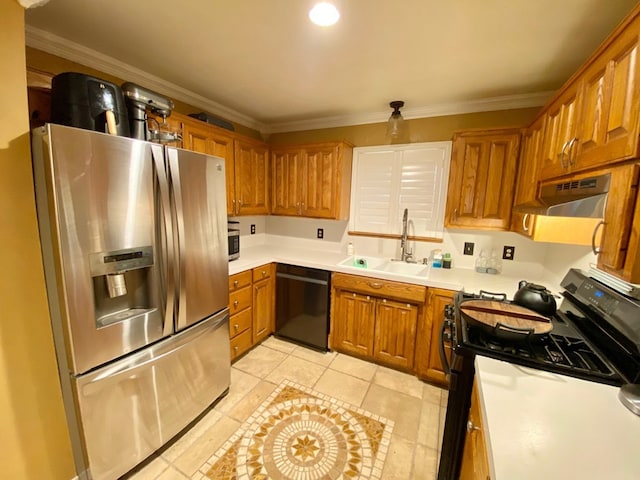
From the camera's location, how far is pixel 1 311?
1.12 m

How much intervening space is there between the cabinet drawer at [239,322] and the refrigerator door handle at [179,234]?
0.71 meters

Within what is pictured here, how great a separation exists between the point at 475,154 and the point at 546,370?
1727 millimetres

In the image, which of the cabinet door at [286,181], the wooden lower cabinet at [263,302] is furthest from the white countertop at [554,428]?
the cabinet door at [286,181]

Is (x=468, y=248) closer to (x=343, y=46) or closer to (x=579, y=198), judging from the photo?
(x=579, y=198)

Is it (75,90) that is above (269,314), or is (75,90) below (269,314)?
above

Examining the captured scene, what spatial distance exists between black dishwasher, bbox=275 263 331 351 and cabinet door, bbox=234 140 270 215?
2.33ft

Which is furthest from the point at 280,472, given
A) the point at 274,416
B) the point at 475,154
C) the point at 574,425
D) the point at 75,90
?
the point at 475,154

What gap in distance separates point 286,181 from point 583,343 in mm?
2622

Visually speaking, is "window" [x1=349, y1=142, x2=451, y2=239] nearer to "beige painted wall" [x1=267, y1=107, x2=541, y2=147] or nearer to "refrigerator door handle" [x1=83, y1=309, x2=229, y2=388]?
"beige painted wall" [x1=267, y1=107, x2=541, y2=147]

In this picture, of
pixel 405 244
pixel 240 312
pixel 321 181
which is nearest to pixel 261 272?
pixel 240 312

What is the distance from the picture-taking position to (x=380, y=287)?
7.56 feet

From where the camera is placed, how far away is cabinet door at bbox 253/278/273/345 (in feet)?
8.50

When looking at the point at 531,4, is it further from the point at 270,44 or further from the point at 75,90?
the point at 75,90

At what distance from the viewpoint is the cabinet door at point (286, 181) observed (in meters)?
2.88
